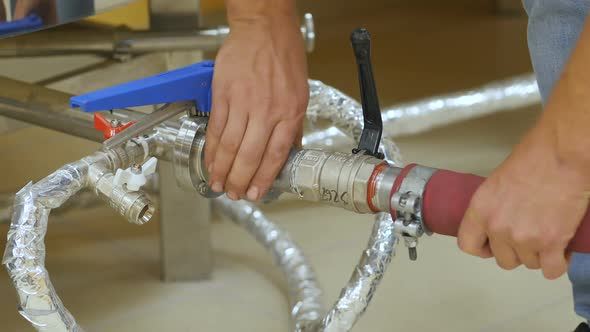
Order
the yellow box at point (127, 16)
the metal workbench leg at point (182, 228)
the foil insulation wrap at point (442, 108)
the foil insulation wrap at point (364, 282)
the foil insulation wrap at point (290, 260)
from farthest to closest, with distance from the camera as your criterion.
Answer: the yellow box at point (127, 16)
the foil insulation wrap at point (442, 108)
the metal workbench leg at point (182, 228)
the foil insulation wrap at point (290, 260)
the foil insulation wrap at point (364, 282)

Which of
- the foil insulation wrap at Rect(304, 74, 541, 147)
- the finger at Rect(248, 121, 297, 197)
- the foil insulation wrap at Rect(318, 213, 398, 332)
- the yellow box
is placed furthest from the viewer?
the yellow box

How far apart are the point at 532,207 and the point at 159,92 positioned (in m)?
0.26

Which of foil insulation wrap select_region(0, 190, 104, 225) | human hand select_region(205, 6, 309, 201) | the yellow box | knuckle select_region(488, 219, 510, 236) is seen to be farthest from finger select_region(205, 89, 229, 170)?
the yellow box

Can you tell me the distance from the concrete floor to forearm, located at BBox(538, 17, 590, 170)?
41cm

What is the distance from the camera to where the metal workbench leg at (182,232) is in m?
0.95

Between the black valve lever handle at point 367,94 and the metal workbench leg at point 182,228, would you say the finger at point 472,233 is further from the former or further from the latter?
the metal workbench leg at point 182,228

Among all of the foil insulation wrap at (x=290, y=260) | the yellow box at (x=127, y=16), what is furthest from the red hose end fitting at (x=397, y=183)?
the yellow box at (x=127, y=16)

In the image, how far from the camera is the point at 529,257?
513 millimetres

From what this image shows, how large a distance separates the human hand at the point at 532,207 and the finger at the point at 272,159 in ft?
0.51

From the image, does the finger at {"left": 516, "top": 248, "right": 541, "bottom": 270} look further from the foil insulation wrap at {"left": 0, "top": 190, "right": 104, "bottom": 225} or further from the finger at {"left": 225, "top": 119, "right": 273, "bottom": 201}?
the foil insulation wrap at {"left": 0, "top": 190, "right": 104, "bottom": 225}

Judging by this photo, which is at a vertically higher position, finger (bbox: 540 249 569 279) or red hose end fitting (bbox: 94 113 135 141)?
red hose end fitting (bbox: 94 113 135 141)

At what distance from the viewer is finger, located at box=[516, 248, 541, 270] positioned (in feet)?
1.66

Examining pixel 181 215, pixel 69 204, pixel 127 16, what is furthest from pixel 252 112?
pixel 127 16

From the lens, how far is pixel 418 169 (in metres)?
0.55
